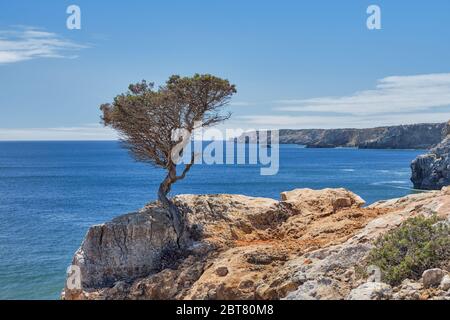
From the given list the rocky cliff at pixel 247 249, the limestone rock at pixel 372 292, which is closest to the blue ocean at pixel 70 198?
the rocky cliff at pixel 247 249

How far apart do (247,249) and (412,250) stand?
617cm

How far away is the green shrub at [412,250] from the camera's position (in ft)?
43.2

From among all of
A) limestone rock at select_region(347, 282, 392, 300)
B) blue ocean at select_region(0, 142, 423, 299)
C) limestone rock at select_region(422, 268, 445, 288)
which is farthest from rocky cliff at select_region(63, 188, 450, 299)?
blue ocean at select_region(0, 142, 423, 299)

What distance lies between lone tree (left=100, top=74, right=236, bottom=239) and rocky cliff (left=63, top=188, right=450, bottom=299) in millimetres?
1575

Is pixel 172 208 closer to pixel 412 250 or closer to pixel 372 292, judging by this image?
pixel 412 250

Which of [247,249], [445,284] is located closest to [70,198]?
[247,249]

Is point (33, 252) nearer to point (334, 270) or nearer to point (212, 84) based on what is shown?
point (212, 84)

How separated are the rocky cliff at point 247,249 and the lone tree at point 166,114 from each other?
1575 mm

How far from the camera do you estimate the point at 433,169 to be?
3403 inches

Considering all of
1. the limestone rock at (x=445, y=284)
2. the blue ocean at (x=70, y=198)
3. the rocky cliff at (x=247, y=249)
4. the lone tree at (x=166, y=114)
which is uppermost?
the lone tree at (x=166, y=114)

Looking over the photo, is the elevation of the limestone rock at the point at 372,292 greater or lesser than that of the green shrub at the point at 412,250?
lesser

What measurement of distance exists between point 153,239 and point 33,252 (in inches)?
922

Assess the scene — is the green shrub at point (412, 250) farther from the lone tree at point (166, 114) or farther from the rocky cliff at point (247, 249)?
the lone tree at point (166, 114)
